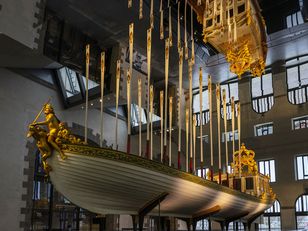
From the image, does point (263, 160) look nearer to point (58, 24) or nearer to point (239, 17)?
point (239, 17)

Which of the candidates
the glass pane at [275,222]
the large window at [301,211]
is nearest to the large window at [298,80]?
the large window at [301,211]

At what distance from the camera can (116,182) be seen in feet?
16.3

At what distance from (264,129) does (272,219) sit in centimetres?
371

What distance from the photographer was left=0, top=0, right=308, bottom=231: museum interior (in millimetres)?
5191

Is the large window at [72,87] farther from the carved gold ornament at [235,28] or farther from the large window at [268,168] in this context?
the large window at [268,168]

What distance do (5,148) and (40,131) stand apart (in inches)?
187

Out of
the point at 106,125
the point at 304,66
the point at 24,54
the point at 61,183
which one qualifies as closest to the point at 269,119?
the point at 304,66

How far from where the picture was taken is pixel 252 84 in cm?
1825

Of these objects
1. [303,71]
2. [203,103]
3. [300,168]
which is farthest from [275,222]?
[203,103]

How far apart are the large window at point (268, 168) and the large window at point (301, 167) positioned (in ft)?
3.11

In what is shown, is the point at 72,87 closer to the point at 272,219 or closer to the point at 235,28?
the point at 235,28

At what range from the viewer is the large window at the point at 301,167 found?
15.6m

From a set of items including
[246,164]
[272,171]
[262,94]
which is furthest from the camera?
[262,94]

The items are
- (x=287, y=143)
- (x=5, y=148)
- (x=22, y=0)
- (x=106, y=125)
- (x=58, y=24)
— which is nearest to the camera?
(x=22, y=0)
